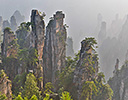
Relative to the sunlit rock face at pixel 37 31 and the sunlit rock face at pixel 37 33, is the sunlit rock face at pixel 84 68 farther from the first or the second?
the sunlit rock face at pixel 37 31

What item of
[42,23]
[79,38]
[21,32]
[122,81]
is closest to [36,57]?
[42,23]

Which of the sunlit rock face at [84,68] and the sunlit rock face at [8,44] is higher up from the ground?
the sunlit rock face at [8,44]

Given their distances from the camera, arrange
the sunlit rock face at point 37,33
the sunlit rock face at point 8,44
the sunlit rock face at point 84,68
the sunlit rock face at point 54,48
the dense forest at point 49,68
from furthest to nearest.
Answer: the sunlit rock face at point 8,44 → the sunlit rock face at point 54,48 → the sunlit rock face at point 37,33 → the sunlit rock face at point 84,68 → the dense forest at point 49,68

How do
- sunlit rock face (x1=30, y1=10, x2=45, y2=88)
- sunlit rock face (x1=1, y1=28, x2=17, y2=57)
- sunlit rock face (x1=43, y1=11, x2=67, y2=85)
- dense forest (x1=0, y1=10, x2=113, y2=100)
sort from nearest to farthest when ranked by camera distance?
dense forest (x1=0, y1=10, x2=113, y2=100) → sunlit rock face (x1=30, y1=10, x2=45, y2=88) → sunlit rock face (x1=43, y1=11, x2=67, y2=85) → sunlit rock face (x1=1, y1=28, x2=17, y2=57)

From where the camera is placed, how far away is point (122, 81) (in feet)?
149

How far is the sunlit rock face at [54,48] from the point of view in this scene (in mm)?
39969

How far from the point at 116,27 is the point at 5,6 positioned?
169 meters

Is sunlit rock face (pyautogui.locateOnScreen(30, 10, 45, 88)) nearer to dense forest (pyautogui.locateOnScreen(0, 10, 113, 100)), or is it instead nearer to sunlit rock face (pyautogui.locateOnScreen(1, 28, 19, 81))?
dense forest (pyautogui.locateOnScreen(0, 10, 113, 100))

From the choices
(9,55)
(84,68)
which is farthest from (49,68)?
Result: (84,68)

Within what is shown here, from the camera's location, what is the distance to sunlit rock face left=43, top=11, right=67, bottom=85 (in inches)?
1574

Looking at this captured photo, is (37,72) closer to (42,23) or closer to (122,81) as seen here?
(42,23)

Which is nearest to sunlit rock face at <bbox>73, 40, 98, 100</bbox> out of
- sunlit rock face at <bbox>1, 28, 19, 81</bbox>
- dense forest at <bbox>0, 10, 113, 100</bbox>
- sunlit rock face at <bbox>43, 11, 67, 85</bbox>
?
dense forest at <bbox>0, 10, 113, 100</bbox>

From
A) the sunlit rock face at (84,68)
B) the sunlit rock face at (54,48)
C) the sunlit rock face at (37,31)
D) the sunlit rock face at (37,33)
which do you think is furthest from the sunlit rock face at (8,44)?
the sunlit rock face at (84,68)

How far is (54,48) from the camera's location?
133ft
